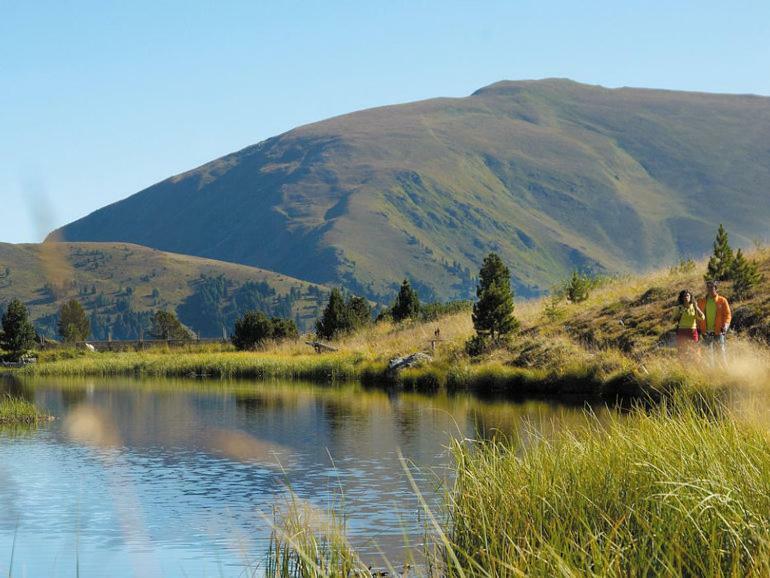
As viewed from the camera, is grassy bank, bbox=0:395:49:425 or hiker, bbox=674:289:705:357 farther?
grassy bank, bbox=0:395:49:425

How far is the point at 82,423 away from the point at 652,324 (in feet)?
62.6

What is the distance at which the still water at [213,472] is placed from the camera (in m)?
15.3

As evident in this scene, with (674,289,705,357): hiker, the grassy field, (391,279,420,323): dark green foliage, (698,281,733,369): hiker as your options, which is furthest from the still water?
(391,279,420,323): dark green foliage

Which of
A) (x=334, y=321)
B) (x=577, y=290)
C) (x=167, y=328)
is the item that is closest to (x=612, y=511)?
(x=577, y=290)

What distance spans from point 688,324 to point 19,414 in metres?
18.4

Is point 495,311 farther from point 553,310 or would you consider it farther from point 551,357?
point 551,357

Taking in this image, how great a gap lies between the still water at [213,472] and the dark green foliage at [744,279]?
910cm

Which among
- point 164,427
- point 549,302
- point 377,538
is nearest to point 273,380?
point 549,302

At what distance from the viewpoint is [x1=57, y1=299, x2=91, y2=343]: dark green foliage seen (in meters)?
81.5

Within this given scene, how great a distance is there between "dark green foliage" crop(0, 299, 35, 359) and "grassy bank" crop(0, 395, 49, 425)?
32.2 metres

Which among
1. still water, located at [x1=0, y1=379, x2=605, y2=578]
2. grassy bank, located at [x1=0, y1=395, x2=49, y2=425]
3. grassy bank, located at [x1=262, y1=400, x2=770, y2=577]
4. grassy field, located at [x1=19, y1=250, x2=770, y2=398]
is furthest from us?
grassy bank, located at [x1=0, y1=395, x2=49, y2=425]

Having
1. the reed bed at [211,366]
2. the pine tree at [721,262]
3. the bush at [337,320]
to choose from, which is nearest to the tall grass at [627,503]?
the pine tree at [721,262]

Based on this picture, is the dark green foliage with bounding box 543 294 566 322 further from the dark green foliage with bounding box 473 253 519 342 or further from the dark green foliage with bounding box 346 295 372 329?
the dark green foliage with bounding box 346 295 372 329

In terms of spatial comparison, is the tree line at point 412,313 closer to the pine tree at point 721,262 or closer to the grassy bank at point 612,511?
the pine tree at point 721,262
